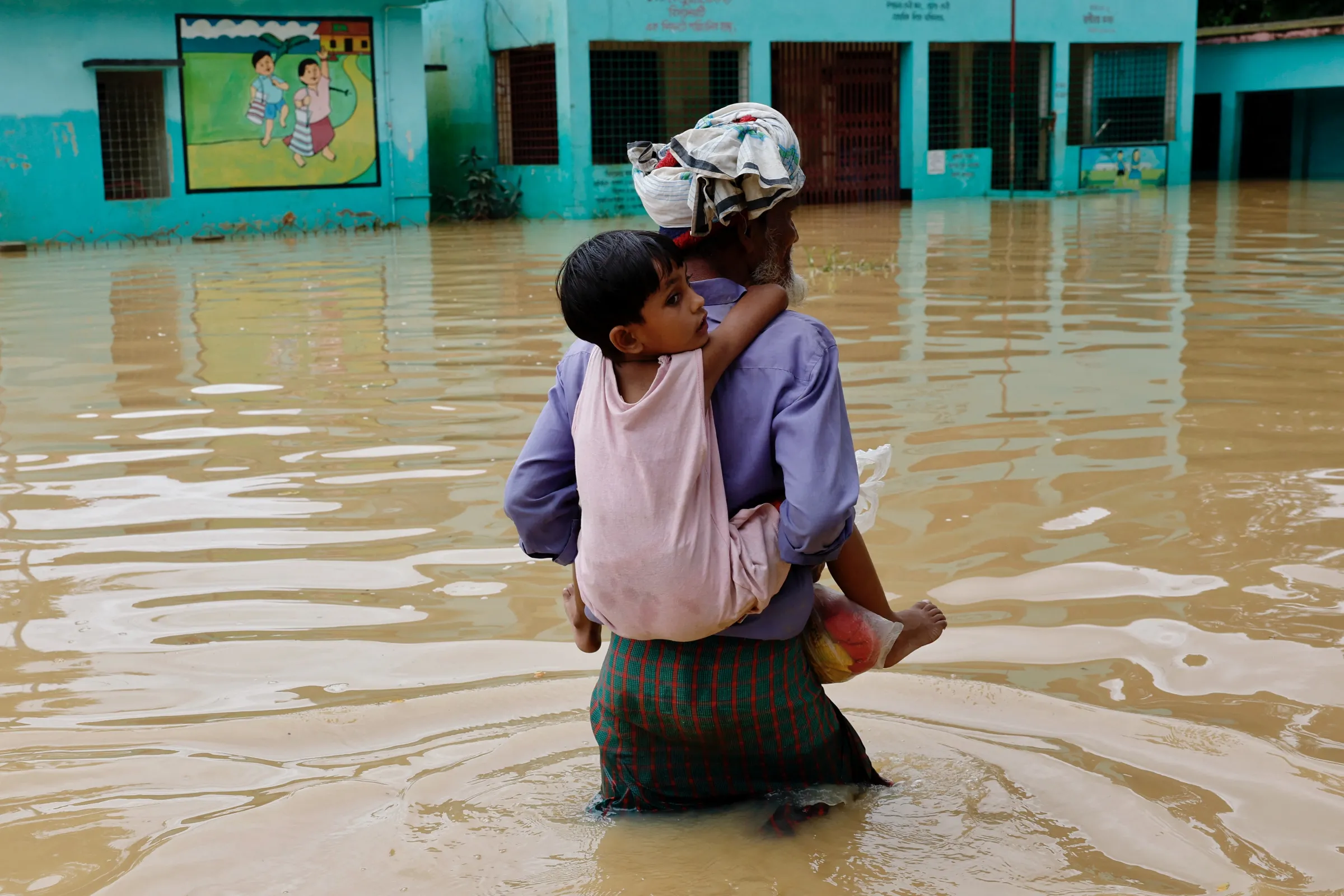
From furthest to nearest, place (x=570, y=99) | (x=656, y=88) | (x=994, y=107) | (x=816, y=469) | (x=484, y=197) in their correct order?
(x=994, y=107) < (x=656, y=88) < (x=484, y=197) < (x=570, y=99) < (x=816, y=469)

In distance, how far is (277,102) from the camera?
18734mm

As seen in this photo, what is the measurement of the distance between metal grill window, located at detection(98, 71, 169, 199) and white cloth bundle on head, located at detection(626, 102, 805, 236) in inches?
695

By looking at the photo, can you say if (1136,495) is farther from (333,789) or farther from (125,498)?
(125,498)

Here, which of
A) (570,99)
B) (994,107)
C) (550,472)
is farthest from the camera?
(994,107)

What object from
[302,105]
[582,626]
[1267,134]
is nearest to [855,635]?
[582,626]

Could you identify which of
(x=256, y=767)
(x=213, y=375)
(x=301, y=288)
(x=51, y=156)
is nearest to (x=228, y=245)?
(x=51, y=156)

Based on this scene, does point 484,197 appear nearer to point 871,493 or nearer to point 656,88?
point 656,88

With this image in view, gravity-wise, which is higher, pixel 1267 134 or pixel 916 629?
pixel 1267 134

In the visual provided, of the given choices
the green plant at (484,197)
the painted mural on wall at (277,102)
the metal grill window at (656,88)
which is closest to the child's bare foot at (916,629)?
the painted mural on wall at (277,102)

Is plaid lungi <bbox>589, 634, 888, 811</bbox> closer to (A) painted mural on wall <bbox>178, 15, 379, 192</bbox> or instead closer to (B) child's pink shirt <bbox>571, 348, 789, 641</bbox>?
(B) child's pink shirt <bbox>571, 348, 789, 641</bbox>

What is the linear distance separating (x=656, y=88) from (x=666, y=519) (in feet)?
69.5

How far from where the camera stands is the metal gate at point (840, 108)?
22.7 m

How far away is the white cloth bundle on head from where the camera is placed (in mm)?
2135

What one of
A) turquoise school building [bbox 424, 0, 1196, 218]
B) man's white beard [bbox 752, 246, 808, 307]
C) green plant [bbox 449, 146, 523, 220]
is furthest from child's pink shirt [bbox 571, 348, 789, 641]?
green plant [bbox 449, 146, 523, 220]
